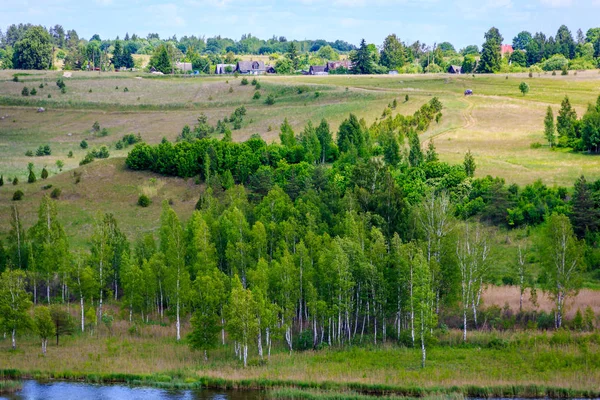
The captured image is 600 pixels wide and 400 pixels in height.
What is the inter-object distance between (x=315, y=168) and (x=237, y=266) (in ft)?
61.2

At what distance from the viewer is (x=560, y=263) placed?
53.5 meters

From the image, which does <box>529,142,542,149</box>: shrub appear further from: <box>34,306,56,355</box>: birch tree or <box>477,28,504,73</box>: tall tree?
<box>477,28,504,73</box>: tall tree

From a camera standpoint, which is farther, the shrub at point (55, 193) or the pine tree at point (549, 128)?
the pine tree at point (549, 128)

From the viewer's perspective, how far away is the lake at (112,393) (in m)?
43.6

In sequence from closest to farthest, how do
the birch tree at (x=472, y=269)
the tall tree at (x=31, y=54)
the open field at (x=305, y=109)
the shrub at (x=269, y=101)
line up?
the birch tree at (x=472, y=269) → the open field at (x=305, y=109) → the shrub at (x=269, y=101) → the tall tree at (x=31, y=54)

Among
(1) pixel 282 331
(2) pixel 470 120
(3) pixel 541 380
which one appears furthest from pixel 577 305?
(2) pixel 470 120

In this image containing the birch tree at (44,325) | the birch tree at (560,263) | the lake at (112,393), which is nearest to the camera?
the lake at (112,393)

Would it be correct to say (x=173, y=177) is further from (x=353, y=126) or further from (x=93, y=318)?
(x=93, y=318)

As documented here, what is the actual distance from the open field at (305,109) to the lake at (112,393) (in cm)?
4455

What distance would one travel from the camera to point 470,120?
11219cm

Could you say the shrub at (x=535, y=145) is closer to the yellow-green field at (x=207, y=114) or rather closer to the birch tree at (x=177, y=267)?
the yellow-green field at (x=207, y=114)

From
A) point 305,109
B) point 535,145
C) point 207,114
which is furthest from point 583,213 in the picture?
point 207,114

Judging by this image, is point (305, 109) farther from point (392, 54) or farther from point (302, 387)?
point (302, 387)

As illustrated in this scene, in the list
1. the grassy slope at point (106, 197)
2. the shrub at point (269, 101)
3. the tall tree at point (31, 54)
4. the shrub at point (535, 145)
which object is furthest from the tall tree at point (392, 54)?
the grassy slope at point (106, 197)
